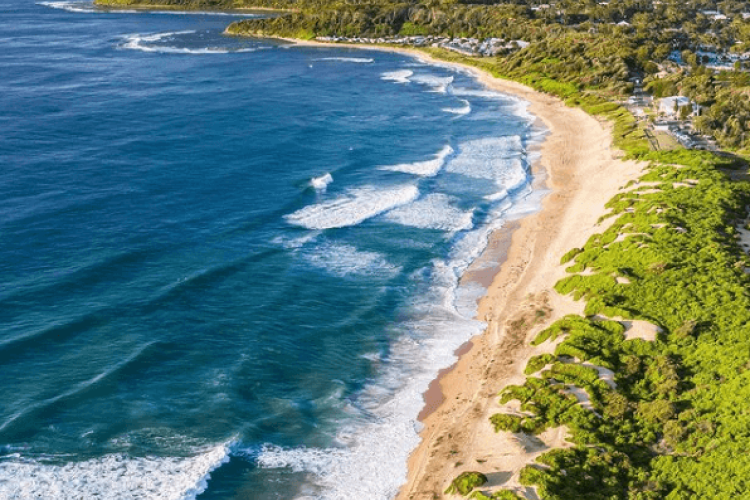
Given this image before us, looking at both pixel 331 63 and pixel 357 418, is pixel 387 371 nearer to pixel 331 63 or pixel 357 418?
pixel 357 418

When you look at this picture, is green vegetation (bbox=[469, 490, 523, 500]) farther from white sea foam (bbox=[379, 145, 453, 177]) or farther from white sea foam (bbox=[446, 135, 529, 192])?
white sea foam (bbox=[379, 145, 453, 177])

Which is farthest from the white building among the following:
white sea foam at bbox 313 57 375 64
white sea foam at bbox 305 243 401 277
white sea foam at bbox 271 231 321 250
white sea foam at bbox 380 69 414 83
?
white sea foam at bbox 313 57 375 64

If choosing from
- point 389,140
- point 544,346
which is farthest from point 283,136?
point 544,346

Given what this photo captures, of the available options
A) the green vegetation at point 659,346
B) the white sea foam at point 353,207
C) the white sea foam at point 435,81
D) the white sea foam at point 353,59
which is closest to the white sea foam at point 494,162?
the white sea foam at point 353,207

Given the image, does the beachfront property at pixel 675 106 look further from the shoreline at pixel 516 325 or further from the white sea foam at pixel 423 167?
the white sea foam at pixel 423 167

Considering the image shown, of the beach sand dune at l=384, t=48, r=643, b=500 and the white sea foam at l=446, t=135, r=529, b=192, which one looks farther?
the white sea foam at l=446, t=135, r=529, b=192

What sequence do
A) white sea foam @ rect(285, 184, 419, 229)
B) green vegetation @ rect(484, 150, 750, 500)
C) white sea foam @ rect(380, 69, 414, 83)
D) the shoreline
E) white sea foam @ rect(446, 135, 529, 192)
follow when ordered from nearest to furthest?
green vegetation @ rect(484, 150, 750, 500), the shoreline, white sea foam @ rect(285, 184, 419, 229), white sea foam @ rect(446, 135, 529, 192), white sea foam @ rect(380, 69, 414, 83)
